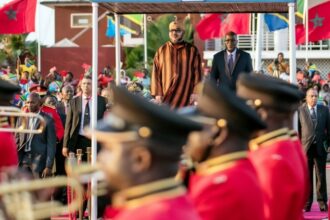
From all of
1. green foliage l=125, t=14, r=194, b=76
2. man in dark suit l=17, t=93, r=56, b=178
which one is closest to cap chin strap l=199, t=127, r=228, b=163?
man in dark suit l=17, t=93, r=56, b=178

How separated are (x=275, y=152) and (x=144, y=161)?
2.16 m

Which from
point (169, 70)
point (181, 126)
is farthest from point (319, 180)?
point (181, 126)

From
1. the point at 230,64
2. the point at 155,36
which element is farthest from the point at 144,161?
the point at 155,36

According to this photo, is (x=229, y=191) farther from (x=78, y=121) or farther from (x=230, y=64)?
(x=78, y=121)

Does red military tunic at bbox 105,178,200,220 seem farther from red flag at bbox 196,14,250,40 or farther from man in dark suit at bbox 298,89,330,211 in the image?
red flag at bbox 196,14,250,40

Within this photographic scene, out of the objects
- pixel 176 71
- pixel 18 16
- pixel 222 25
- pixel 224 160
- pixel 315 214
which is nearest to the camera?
pixel 224 160

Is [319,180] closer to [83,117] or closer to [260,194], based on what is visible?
[83,117]

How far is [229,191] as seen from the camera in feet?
17.7

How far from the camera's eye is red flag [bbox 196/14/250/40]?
20.7 metres

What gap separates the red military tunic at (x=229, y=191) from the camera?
213 inches

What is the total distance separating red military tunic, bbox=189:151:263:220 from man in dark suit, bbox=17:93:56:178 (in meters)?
6.97

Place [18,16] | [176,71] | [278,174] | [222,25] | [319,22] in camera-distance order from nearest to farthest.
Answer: [278,174] → [176,71] → [18,16] → [319,22] → [222,25]

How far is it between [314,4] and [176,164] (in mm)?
15181

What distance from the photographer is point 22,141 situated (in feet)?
40.7
